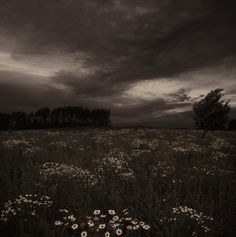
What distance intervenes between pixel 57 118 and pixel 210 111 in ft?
244

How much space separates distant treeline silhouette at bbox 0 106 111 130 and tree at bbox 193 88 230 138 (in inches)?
2350

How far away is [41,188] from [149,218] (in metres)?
2.91

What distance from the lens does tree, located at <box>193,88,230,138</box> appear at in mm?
22500

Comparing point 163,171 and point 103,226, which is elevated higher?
point 163,171

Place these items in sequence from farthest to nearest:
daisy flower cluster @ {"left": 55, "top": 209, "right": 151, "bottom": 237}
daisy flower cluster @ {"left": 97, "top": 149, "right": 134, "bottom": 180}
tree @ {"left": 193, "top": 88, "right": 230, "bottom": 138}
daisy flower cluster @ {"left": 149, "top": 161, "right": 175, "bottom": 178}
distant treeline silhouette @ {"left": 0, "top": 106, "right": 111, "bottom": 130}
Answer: distant treeline silhouette @ {"left": 0, "top": 106, "right": 111, "bottom": 130} < tree @ {"left": 193, "top": 88, "right": 230, "bottom": 138} < daisy flower cluster @ {"left": 149, "top": 161, "right": 175, "bottom": 178} < daisy flower cluster @ {"left": 97, "top": 149, "right": 134, "bottom": 180} < daisy flower cluster @ {"left": 55, "top": 209, "right": 151, "bottom": 237}

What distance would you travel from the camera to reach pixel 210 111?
22500 mm

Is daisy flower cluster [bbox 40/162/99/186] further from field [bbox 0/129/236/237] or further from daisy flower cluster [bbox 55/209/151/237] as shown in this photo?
daisy flower cluster [bbox 55/209/151/237]

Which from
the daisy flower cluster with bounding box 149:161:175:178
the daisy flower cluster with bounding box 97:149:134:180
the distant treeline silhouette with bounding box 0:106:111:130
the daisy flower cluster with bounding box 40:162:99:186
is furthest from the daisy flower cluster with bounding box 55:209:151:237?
the distant treeline silhouette with bounding box 0:106:111:130

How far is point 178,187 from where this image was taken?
776 cm

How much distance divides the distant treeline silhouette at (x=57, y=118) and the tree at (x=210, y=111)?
59679 mm

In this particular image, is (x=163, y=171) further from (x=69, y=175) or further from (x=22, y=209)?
(x=22, y=209)

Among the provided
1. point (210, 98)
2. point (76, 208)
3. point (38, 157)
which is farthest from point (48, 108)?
point (76, 208)

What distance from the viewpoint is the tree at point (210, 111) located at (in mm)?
22500

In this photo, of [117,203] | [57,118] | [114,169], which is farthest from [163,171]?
[57,118]
